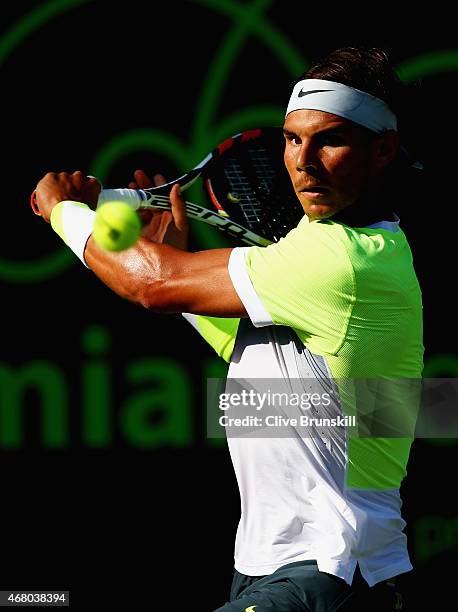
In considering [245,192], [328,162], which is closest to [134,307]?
[245,192]

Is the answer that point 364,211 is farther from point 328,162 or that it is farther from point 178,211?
point 178,211

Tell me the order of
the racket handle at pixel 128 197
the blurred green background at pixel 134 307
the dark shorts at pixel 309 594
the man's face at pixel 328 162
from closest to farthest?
the dark shorts at pixel 309 594 < the man's face at pixel 328 162 < the racket handle at pixel 128 197 < the blurred green background at pixel 134 307

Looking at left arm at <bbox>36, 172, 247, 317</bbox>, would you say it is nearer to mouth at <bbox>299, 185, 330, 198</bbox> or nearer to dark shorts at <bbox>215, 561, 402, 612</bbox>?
mouth at <bbox>299, 185, 330, 198</bbox>

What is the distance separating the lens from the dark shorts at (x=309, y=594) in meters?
2.96

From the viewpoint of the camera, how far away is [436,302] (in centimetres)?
512

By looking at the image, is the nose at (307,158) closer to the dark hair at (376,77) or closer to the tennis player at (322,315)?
the tennis player at (322,315)

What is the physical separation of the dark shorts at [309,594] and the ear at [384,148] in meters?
1.00

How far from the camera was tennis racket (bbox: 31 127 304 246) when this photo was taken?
11.6ft

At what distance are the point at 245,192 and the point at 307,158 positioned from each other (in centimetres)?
71

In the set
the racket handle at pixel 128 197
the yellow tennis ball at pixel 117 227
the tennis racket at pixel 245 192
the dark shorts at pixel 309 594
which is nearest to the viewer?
the yellow tennis ball at pixel 117 227

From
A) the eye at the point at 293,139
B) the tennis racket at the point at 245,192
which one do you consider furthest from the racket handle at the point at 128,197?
the eye at the point at 293,139

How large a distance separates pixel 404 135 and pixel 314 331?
59 cm

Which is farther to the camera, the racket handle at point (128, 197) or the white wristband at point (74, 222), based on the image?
the racket handle at point (128, 197)

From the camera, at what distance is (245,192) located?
3.76 m
